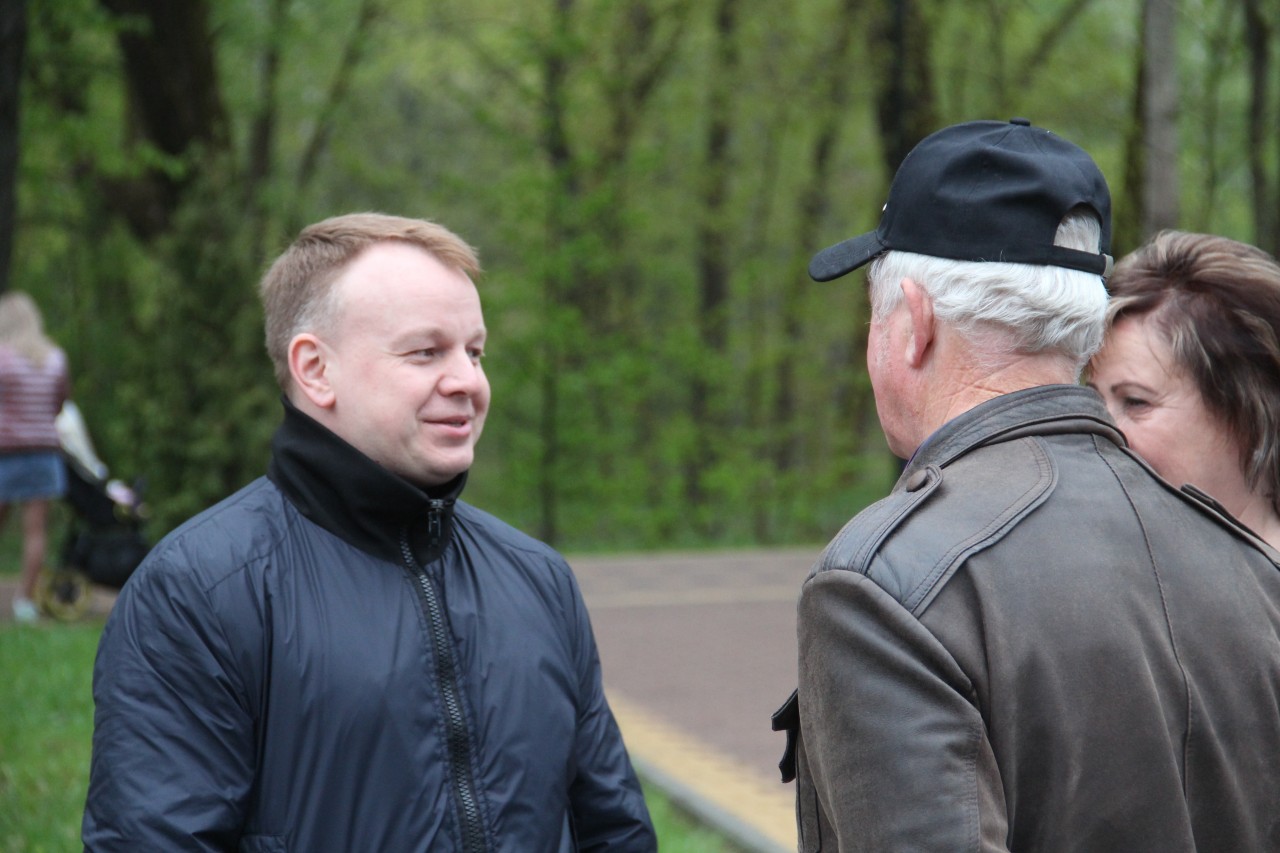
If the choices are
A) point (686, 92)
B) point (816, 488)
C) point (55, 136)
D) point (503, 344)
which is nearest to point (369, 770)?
point (55, 136)

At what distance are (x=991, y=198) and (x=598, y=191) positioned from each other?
46.6 feet

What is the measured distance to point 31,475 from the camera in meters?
9.59

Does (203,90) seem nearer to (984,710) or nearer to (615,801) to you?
(615,801)

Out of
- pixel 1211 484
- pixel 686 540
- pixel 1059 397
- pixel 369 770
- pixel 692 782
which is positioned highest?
pixel 1059 397

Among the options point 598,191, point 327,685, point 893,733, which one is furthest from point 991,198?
point 598,191

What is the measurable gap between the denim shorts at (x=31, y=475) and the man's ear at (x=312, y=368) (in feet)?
25.3

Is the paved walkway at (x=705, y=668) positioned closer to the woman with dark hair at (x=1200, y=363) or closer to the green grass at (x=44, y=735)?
the green grass at (x=44, y=735)

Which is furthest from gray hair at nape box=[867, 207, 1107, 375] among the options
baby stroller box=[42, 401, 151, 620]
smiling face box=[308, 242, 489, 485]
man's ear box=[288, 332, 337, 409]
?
baby stroller box=[42, 401, 151, 620]

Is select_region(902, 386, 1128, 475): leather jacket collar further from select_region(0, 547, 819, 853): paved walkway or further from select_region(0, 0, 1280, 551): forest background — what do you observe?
select_region(0, 0, 1280, 551): forest background

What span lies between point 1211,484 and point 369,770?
1578 mm

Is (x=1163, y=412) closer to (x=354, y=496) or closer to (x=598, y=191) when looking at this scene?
(x=354, y=496)

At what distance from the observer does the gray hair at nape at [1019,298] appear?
5.89 ft

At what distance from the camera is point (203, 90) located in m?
12.6

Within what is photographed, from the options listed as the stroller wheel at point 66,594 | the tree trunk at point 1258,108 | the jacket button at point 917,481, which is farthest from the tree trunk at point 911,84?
the jacket button at point 917,481
